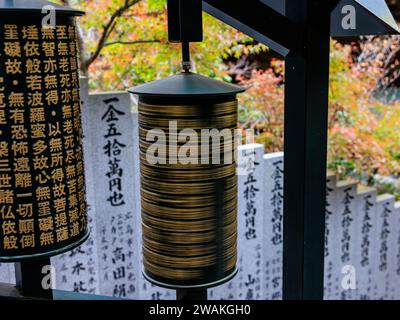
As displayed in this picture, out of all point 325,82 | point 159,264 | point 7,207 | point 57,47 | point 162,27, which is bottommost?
point 159,264

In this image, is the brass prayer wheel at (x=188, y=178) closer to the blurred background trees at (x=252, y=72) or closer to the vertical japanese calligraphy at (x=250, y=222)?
the vertical japanese calligraphy at (x=250, y=222)

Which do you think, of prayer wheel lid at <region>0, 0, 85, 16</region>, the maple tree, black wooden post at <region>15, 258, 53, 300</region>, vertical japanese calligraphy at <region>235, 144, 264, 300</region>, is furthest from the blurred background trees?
black wooden post at <region>15, 258, 53, 300</region>

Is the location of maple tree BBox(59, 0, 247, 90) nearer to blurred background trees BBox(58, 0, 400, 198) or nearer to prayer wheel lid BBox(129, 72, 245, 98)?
blurred background trees BBox(58, 0, 400, 198)

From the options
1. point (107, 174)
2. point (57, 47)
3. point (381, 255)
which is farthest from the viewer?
point (381, 255)

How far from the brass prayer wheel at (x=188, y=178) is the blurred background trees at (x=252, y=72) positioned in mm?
2922

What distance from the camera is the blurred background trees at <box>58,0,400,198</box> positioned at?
481 cm

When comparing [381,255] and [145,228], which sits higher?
[145,228]

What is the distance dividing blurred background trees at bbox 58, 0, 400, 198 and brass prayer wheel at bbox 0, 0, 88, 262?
289cm

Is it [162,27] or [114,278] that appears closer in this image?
[114,278]

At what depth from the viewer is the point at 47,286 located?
71.9 inches

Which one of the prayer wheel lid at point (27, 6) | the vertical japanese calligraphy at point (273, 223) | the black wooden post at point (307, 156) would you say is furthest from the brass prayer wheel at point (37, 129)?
the vertical japanese calligraphy at point (273, 223)
